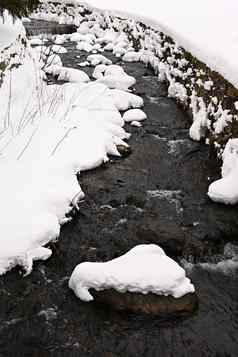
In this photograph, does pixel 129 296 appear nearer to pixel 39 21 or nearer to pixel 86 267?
pixel 86 267

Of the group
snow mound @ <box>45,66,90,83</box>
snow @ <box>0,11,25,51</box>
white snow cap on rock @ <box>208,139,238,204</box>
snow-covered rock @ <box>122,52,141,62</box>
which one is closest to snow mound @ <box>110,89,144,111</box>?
snow mound @ <box>45,66,90,83</box>

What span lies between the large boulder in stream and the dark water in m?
0.10

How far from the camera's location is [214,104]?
672cm

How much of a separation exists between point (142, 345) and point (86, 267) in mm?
905

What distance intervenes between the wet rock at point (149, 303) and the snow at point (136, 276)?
0.04 metres

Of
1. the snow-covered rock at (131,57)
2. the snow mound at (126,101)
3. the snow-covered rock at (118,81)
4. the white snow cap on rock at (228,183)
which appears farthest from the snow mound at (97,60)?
the white snow cap on rock at (228,183)

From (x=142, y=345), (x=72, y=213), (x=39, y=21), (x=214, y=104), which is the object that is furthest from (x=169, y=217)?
(x=39, y=21)

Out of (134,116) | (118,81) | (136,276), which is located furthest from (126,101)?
(136,276)

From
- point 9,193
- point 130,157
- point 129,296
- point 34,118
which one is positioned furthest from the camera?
point 34,118

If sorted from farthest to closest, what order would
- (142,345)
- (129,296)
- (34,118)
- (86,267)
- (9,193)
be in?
(34,118) < (9,193) < (86,267) < (129,296) < (142,345)

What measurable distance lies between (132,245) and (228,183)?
167 centimetres

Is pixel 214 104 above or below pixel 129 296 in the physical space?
above

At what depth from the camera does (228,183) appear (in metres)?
5.23

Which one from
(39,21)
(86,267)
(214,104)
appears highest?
(214,104)
